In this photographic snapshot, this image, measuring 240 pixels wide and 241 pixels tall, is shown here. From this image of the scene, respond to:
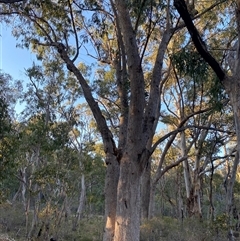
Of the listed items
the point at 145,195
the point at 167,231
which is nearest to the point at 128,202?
the point at 167,231

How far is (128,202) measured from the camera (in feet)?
19.5

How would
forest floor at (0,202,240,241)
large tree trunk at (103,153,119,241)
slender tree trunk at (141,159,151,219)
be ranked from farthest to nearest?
slender tree trunk at (141,159,151,219) → forest floor at (0,202,240,241) → large tree trunk at (103,153,119,241)

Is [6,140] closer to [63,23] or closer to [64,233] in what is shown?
[63,23]

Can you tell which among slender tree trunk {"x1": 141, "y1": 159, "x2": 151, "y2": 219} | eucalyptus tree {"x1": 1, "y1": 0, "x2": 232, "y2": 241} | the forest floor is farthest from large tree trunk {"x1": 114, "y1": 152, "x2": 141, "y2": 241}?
slender tree trunk {"x1": 141, "y1": 159, "x2": 151, "y2": 219}

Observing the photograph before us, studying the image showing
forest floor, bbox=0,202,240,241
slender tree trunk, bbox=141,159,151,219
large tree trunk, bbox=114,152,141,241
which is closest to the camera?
large tree trunk, bbox=114,152,141,241

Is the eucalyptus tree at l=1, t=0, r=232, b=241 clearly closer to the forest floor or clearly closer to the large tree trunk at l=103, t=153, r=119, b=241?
the large tree trunk at l=103, t=153, r=119, b=241

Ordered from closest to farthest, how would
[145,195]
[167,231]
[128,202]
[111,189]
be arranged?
1. [128,202]
2. [111,189]
3. [167,231]
4. [145,195]

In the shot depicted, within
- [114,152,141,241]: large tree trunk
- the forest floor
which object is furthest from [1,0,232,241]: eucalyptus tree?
the forest floor

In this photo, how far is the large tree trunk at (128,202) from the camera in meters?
5.81

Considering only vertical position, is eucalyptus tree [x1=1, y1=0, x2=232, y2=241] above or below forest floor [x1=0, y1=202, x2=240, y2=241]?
above

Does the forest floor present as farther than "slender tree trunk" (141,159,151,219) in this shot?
No

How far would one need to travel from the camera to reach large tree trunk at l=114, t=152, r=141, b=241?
229 inches

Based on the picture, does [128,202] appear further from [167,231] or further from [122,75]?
[167,231]

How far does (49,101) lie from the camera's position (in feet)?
50.5
